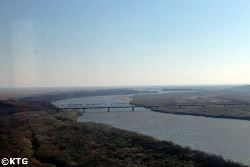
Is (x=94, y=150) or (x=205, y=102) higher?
(x=205, y=102)

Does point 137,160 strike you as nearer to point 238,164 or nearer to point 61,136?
point 238,164

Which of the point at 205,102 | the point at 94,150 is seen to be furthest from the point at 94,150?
the point at 205,102

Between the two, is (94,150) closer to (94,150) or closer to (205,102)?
(94,150)

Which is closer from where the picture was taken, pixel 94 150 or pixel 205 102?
pixel 94 150

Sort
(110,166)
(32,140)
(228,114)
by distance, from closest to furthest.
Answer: (110,166), (32,140), (228,114)

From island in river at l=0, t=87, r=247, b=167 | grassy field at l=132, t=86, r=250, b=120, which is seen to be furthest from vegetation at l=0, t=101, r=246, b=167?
grassy field at l=132, t=86, r=250, b=120

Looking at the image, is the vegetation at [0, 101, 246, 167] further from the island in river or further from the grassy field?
the grassy field

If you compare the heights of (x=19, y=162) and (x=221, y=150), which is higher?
(x=19, y=162)

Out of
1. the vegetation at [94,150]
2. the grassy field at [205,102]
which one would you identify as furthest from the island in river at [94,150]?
the grassy field at [205,102]

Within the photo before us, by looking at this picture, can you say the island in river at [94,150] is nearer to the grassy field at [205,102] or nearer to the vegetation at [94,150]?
the vegetation at [94,150]

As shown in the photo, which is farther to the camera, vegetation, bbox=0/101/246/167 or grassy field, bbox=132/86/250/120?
grassy field, bbox=132/86/250/120

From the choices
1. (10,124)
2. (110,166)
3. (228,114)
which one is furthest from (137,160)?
(228,114)
